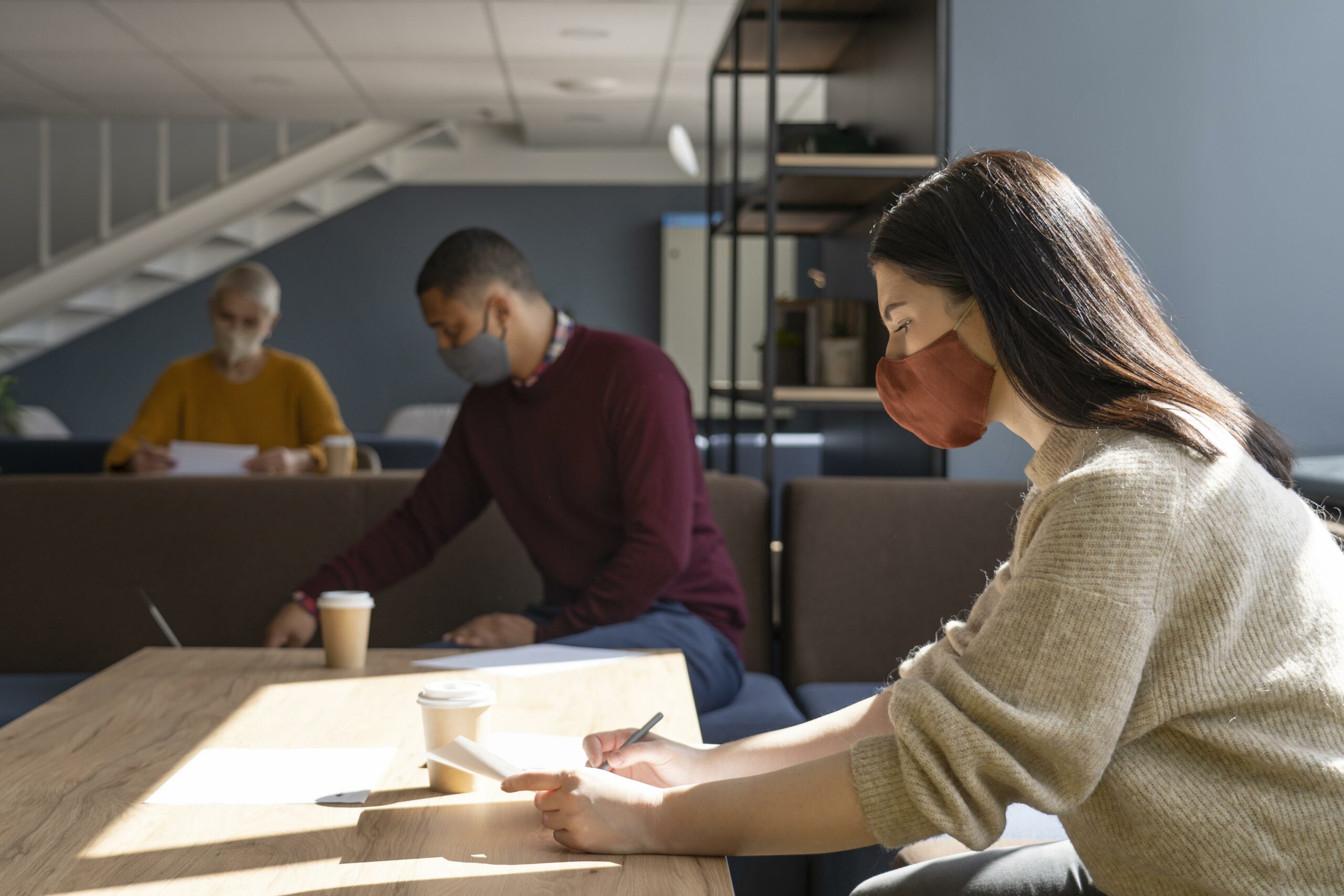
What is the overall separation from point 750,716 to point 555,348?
0.76 meters

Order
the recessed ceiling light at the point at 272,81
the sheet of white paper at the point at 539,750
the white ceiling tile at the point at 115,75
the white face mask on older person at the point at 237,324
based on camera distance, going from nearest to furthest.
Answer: the sheet of white paper at the point at 539,750 → the white face mask on older person at the point at 237,324 → the white ceiling tile at the point at 115,75 → the recessed ceiling light at the point at 272,81

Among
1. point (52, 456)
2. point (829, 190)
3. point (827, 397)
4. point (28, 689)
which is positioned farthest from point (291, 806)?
point (52, 456)

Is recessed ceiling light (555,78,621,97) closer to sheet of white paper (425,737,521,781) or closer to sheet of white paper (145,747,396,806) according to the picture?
sheet of white paper (145,747,396,806)

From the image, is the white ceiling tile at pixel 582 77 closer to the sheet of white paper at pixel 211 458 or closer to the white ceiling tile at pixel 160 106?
the white ceiling tile at pixel 160 106

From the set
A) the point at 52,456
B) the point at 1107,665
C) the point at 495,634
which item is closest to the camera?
the point at 1107,665

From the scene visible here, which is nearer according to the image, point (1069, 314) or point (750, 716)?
point (1069, 314)

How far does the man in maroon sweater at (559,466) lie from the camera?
2004mm

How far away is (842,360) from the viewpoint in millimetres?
2850

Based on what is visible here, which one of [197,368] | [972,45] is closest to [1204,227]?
[972,45]

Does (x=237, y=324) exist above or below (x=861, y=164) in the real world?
below

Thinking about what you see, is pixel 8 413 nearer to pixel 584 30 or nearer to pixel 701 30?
pixel 584 30

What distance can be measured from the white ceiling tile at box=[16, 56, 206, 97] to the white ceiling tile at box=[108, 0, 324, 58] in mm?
351

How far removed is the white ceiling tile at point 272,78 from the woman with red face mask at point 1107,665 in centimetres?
572

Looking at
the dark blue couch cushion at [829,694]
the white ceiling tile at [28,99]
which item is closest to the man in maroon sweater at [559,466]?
the dark blue couch cushion at [829,694]
